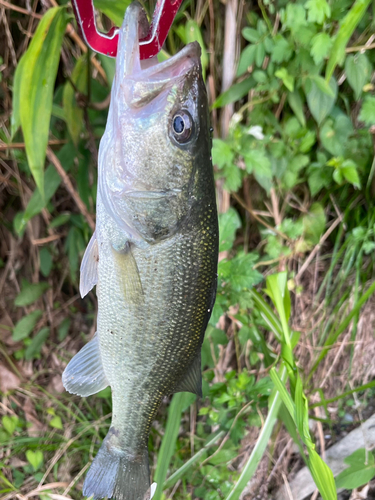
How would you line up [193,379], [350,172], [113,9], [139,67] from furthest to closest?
[350,172] → [113,9] → [193,379] → [139,67]

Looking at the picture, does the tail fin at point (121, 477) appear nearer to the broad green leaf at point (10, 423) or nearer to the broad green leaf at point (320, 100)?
the broad green leaf at point (10, 423)

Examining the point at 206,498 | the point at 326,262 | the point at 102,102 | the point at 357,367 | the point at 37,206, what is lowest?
the point at 206,498

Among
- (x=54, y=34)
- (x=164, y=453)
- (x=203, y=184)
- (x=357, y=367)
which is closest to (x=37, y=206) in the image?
(x=54, y=34)

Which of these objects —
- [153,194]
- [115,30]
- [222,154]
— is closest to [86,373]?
[153,194]

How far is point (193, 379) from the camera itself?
95 cm

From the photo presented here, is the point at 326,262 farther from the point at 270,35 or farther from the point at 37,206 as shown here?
the point at 37,206

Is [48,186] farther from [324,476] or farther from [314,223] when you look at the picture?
[324,476]

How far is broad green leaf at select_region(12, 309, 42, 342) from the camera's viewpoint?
1.94 meters

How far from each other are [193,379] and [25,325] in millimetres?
1396

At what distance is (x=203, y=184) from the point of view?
2.70 ft

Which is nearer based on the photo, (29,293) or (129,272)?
(129,272)

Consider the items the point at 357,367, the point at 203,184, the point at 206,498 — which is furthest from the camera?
the point at 357,367

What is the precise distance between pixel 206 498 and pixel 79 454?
81 cm

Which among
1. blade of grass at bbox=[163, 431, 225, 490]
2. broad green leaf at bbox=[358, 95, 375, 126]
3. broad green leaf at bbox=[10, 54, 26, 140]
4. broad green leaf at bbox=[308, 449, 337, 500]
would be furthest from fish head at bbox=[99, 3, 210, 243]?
blade of grass at bbox=[163, 431, 225, 490]
